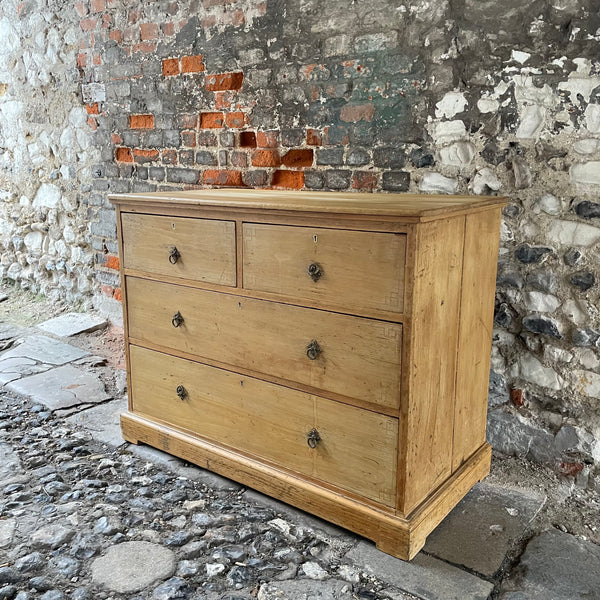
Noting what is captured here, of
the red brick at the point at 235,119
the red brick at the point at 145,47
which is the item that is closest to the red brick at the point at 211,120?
the red brick at the point at 235,119

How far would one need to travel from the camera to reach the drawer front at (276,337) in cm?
184

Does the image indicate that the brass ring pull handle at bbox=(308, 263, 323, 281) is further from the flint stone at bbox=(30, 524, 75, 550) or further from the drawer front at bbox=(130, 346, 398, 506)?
the flint stone at bbox=(30, 524, 75, 550)

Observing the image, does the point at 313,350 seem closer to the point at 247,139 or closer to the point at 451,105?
the point at 451,105

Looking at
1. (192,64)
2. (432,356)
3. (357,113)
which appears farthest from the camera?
(192,64)

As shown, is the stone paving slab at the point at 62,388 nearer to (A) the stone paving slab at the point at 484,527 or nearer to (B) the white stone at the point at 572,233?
(A) the stone paving slab at the point at 484,527

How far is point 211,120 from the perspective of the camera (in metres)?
3.12

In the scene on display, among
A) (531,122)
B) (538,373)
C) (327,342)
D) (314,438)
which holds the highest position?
(531,122)

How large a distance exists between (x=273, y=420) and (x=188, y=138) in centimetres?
175

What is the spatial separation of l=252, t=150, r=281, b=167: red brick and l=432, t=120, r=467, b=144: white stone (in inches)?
32.3

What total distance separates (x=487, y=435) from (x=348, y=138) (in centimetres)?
133

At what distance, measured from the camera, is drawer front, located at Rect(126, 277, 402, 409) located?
1838 mm

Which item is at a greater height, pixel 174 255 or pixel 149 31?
pixel 149 31

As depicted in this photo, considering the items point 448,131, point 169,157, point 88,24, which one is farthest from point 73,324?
point 448,131

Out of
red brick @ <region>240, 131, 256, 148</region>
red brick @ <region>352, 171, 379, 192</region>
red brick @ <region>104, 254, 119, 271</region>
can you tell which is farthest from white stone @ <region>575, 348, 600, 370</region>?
red brick @ <region>104, 254, 119, 271</region>
